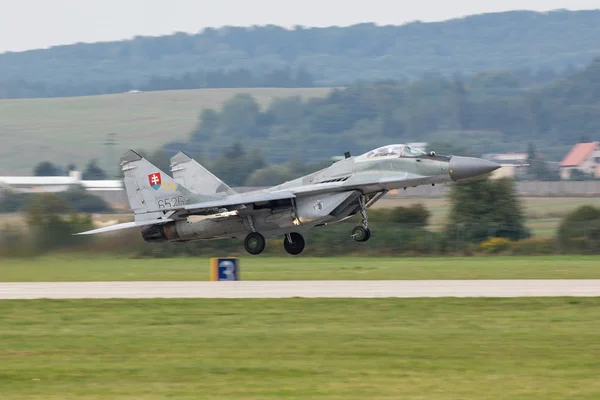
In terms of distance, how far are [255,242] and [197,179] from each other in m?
2.80

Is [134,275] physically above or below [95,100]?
below

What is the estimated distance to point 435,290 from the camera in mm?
23219

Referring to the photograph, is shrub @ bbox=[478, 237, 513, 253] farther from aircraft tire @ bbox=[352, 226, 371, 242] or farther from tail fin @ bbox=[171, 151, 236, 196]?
aircraft tire @ bbox=[352, 226, 371, 242]

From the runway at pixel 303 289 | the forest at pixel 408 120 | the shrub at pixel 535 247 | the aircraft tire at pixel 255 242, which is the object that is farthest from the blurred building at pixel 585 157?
the runway at pixel 303 289

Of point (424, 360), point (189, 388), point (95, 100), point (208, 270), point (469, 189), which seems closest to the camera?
point (189, 388)

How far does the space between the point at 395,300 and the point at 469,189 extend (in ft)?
91.7

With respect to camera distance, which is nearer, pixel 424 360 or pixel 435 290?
pixel 424 360

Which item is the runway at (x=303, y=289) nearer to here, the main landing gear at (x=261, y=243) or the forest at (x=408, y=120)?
the main landing gear at (x=261, y=243)

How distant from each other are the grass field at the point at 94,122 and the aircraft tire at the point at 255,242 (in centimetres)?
8490

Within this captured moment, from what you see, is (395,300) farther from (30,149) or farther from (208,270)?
(30,149)

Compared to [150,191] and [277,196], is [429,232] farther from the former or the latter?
[150,191]

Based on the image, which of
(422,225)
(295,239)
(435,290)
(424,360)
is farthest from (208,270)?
(424,360)

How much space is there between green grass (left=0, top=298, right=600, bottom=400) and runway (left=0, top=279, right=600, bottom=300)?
4.68ft

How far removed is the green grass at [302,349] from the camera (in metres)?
12.2
